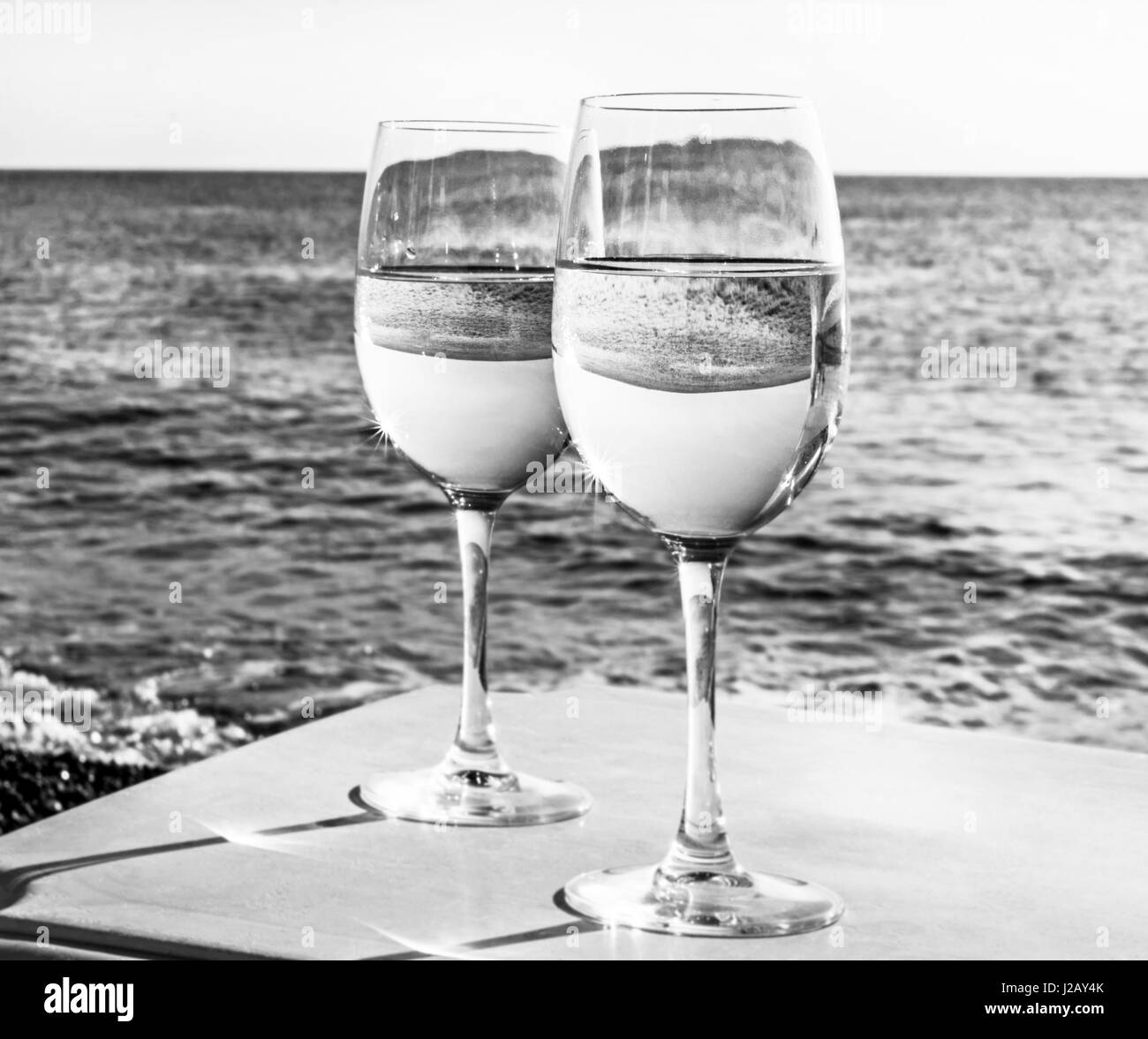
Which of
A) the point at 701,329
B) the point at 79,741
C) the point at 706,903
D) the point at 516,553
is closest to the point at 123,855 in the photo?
the point at 706,903

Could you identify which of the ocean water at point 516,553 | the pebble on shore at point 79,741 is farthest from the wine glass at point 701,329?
the ocean water at point 516,553

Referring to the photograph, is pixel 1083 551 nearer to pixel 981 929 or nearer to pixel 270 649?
pixel 270 649

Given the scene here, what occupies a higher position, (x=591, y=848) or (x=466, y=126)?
(x=466, y=126)

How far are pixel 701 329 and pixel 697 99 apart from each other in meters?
0.17

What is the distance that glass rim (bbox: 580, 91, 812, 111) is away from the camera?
103cm

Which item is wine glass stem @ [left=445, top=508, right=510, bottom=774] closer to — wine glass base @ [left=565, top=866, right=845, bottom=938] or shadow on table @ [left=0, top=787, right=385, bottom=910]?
shadow on table @ [left=0, top=787, right=385, bottom=910]

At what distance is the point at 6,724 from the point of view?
7809 millimetres

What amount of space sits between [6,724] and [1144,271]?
113 ft

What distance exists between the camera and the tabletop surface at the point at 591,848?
103 cm

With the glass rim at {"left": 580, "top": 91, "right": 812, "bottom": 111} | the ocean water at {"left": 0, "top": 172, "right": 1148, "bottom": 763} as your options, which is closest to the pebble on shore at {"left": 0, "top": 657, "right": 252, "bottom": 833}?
the ocean water at {"left": 0, "top": 172, "right": 1148, "bottom": 763}

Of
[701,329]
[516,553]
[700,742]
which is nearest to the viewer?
[701,329]

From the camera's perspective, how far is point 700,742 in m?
1.10

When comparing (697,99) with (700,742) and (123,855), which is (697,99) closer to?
(700,742)

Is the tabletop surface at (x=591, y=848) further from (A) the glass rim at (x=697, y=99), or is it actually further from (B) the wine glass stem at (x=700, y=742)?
(A) the glass rim at (x=697, y=99)
